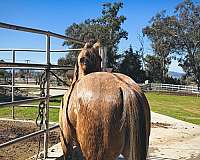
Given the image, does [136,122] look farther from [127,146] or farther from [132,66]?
[132,66]

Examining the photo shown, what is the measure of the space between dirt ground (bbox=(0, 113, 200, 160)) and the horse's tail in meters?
2.67

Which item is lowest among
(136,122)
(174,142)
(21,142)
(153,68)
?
(174,142)

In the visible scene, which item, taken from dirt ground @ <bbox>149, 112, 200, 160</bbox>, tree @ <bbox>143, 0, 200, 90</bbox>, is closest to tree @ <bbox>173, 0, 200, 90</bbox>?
tree @ <bbox>143, 0, 200, 90</bbox>

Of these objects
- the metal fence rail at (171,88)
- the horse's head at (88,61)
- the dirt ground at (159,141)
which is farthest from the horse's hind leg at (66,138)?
the metal fence rail at (171,88)

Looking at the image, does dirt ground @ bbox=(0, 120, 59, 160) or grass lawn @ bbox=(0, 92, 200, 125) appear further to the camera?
grass lawn @ bbox=(0, 92, 200, 125)

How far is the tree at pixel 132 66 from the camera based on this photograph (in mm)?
42781

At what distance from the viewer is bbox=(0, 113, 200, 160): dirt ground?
582cm

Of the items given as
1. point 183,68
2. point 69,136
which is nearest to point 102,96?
point 69,136

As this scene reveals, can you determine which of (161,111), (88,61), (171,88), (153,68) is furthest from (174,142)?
(153,68)

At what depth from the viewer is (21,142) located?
254 inches

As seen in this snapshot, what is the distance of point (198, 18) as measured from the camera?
41.8m

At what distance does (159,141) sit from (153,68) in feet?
125

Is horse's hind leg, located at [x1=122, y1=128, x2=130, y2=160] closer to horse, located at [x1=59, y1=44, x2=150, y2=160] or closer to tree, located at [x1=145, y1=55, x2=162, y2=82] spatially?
horse, located at [x1=59, y1=44, x2=150, y2=160]

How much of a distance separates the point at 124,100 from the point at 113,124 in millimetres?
227
